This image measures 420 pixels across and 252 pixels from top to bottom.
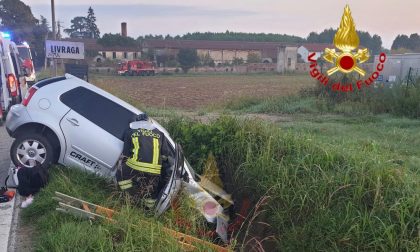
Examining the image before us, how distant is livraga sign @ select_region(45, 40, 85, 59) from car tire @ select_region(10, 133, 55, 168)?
9827mm

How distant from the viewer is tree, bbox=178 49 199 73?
65.4 metres

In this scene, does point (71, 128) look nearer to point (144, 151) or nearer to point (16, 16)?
point (144, 151)

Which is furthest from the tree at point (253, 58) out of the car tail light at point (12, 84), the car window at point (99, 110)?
the car window at point (99, 110)

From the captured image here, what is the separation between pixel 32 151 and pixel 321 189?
156 inches

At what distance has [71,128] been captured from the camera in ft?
18.7

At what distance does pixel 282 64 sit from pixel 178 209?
68470mm

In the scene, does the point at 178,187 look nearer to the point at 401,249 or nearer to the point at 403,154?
the point at 401,249

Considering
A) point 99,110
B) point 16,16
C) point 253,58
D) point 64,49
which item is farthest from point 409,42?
point 99,110

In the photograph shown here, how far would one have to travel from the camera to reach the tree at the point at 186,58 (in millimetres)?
65438

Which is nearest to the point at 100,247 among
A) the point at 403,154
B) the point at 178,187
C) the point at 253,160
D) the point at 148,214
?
the point at 148,214

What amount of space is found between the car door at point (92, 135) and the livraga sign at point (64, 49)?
32.3 feet

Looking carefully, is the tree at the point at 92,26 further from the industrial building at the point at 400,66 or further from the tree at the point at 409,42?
the industrial building at the point at 400,66

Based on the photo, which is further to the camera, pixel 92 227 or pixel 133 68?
pixel 133 68

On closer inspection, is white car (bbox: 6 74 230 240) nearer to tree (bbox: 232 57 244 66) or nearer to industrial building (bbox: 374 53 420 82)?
industrial building (bbox: 374 53 420 82)
